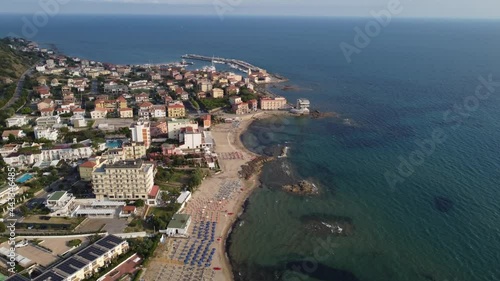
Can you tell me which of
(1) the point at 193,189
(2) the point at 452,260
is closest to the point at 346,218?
(2) the point at 452,260

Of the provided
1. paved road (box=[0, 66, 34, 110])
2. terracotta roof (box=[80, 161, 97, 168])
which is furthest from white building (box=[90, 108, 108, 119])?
terracotta roof (box=[80, 161, 97, 168])

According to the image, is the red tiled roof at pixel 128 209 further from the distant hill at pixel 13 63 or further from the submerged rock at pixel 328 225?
the distant hill at pixel 13 63

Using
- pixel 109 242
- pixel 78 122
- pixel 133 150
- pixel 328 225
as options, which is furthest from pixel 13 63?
pixel 328 225

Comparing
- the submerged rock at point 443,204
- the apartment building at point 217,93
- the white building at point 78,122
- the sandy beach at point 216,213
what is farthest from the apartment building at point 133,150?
the submerged rock at point 443,204

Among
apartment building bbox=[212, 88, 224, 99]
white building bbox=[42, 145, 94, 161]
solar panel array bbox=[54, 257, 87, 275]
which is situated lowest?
solar panel array bbox=[54, 257, 87, 275]

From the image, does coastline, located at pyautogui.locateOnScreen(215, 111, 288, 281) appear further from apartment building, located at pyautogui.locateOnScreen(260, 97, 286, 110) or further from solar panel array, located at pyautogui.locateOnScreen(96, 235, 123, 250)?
solar panel array, located at pyautogui.locateOnScreen(96, 235, 123, 250)

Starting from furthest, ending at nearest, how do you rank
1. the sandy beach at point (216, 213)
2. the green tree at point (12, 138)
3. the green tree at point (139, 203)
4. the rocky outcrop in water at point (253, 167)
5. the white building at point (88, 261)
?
the green tree at point (12, 138), the rocky outcrop in water at point (253, 167), the green tree at point (139, 203), the sandy beach at point (216, 213), the white building at point (88, 261)
